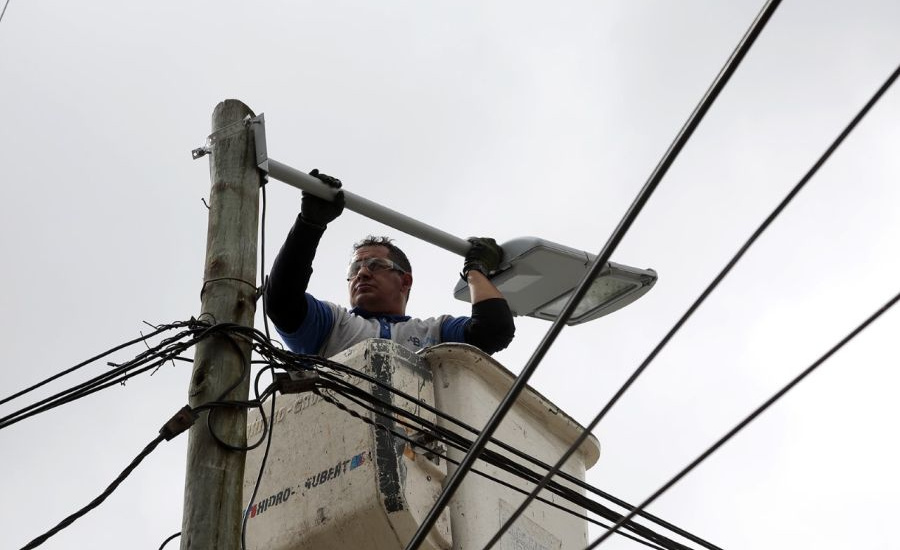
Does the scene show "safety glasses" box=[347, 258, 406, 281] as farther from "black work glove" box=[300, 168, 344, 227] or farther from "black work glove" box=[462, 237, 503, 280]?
"black work glove" box=[300, 168, 344, 227]

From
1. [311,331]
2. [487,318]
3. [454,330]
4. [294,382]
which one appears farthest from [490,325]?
[294,382]

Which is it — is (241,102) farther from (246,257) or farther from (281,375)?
(281,375)

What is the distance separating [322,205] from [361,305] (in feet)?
3.70

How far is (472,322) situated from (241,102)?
58.4 inches

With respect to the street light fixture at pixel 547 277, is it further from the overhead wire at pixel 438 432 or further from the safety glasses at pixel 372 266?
the overhead wire at pixel 438 432

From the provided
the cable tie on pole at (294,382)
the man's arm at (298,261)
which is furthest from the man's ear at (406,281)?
the cable tie on pole at (294,382)

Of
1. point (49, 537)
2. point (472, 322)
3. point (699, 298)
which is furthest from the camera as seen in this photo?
point (472, 322)

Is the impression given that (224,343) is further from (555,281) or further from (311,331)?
(555,281)

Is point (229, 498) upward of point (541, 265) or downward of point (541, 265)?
downward

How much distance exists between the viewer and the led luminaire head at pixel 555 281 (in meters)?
5.80

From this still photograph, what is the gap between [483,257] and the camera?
583 cm

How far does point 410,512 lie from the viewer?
447 cm

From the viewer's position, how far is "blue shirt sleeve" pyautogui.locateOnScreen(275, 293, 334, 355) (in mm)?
5551

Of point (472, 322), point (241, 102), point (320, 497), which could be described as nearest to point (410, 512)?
point (320, 497)
